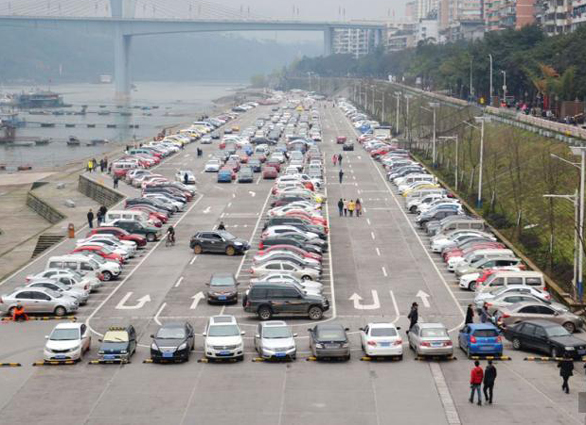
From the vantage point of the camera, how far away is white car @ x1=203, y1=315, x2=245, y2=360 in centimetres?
3878

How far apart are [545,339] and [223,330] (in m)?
10.5

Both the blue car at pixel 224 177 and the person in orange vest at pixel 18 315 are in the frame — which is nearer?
the person in orange vest at pixel 18 315

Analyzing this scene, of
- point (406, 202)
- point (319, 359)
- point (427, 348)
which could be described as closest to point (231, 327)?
point (319, 359)

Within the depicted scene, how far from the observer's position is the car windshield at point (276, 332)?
3956cm

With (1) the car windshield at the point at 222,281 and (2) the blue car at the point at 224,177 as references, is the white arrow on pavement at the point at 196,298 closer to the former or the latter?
(1) the car windshield at the point at 222,281

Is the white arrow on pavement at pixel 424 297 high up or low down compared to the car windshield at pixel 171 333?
down

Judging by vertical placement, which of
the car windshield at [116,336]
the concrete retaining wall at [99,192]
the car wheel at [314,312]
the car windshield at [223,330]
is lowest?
the concrete retaining wall at [99,192]

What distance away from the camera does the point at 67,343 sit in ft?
127

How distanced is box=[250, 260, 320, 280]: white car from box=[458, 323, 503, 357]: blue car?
13.4 metres

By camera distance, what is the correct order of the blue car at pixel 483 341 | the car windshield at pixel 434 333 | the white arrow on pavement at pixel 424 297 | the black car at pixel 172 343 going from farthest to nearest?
the white arrow on pavement at pixel 424 297
the car windshield at pixel 434 333
the blue car at pixel 483 341
the black car at pixel 172 343

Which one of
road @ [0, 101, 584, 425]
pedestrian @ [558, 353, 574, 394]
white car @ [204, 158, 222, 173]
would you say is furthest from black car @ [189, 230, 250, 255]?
white car @ [204, 158, 222, 173]

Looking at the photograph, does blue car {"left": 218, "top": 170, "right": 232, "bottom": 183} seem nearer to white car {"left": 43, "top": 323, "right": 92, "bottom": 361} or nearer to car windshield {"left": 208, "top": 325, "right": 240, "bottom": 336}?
white car {"left": 43, "top": 323, "right": 92, "bottom": 361}

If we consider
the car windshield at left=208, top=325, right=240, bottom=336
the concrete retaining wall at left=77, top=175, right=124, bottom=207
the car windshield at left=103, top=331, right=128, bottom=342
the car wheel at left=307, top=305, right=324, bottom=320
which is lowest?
the concrete retaining wall at left=77, top=175, right=124, bottom=207

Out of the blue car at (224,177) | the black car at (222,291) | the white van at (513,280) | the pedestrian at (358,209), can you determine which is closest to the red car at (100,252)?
the black car at (222,291)
